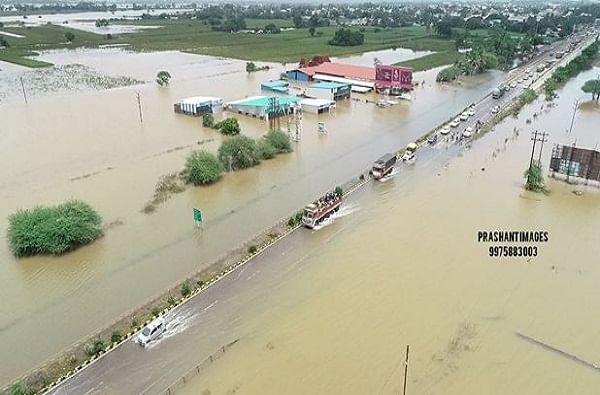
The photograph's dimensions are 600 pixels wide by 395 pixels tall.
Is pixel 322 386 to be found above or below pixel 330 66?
below

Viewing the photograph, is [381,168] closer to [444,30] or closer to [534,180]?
[534,180]

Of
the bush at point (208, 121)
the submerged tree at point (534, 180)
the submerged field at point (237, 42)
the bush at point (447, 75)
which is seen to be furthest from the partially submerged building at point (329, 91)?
the submerged tree at point (534, 180)

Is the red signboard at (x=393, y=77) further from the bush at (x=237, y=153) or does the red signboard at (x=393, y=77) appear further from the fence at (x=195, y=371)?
the fence at (x=195, y=371)

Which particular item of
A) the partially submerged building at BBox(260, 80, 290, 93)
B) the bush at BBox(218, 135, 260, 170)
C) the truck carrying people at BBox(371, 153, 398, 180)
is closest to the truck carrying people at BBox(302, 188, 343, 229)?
the truck carrying people at BBox(371, 153, 398, 180)

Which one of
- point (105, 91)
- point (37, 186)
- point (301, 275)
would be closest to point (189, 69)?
point (105, 91)

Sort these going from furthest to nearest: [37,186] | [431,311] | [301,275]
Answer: [37,186], [301,275], [431,311]

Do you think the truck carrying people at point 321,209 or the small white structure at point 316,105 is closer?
the truck carrying people at point 321,209

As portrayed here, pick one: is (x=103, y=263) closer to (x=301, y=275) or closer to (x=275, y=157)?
(x=301, y=275)
